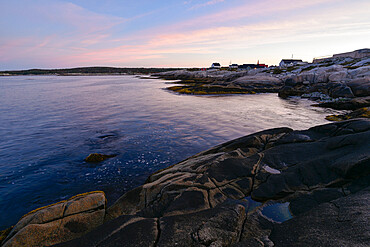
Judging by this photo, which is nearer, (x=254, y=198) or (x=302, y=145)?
(x=254, y=198)

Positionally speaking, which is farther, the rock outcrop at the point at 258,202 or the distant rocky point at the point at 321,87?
the distant rocky point at the point at 321,87

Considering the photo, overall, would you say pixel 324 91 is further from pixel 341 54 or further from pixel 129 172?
pixel 341 54

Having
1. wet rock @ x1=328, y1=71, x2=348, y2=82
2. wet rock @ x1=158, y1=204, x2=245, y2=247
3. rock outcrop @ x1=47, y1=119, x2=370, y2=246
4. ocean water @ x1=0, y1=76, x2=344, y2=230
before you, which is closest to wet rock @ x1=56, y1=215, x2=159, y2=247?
rock outcrop @ x1=47, y1=119, x2=370, y2=246

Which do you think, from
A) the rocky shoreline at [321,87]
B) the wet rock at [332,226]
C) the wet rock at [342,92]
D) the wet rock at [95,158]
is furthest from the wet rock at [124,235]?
the wet rock at [342,92]

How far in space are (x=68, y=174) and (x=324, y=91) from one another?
41.7 metres

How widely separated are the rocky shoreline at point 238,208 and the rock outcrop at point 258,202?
20 mm

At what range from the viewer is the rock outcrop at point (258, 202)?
3.66 meters

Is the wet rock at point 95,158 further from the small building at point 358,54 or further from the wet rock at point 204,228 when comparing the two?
the small building at point 358,54

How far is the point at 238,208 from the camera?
176 inches

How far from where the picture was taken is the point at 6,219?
20.8 ft

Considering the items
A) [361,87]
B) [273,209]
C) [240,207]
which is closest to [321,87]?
[361,87]

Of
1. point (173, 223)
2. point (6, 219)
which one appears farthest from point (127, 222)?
point (6, 219)

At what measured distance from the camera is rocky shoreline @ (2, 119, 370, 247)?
368cm

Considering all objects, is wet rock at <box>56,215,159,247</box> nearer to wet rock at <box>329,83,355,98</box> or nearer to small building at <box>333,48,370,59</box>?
wet rock at <box>329,83,355,98</box>
